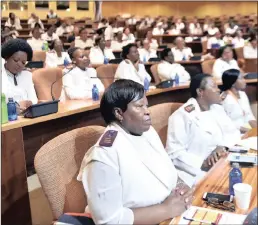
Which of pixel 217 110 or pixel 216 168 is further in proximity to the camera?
pixel 217 110

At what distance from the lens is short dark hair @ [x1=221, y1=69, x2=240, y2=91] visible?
297cm

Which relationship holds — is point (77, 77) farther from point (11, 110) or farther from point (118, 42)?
point (118, 42)

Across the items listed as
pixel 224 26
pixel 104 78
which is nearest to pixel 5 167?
pixel 104 78

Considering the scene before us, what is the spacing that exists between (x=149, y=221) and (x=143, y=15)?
60.1 feet

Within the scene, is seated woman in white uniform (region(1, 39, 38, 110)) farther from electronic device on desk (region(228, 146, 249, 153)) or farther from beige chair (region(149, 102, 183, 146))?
electronic device on desk (region(228, 146, 249, 153))

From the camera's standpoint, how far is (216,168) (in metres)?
1.78

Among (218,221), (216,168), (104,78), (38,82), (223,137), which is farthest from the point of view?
(104,78)

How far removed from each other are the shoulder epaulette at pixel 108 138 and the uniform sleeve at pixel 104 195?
3.5 inches

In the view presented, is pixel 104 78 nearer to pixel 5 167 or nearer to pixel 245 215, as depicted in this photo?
pixel 5 167

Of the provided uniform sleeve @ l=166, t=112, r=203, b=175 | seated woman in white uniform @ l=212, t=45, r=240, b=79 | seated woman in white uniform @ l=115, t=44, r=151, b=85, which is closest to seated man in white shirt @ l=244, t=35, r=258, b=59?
seated woman in white uniform @ l=212, t=45, r=240, b=79

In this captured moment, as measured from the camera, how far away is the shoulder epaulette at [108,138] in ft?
4.38

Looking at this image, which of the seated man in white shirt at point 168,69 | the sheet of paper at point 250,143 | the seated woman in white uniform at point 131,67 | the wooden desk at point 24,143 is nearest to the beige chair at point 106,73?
the seated woman in white uniform at point 131,67

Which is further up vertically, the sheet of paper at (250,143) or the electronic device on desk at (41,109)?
the electronic device on desk at (41,109)

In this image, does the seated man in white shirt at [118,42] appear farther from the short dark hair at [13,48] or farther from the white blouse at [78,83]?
the short dark hair at [13,48]
